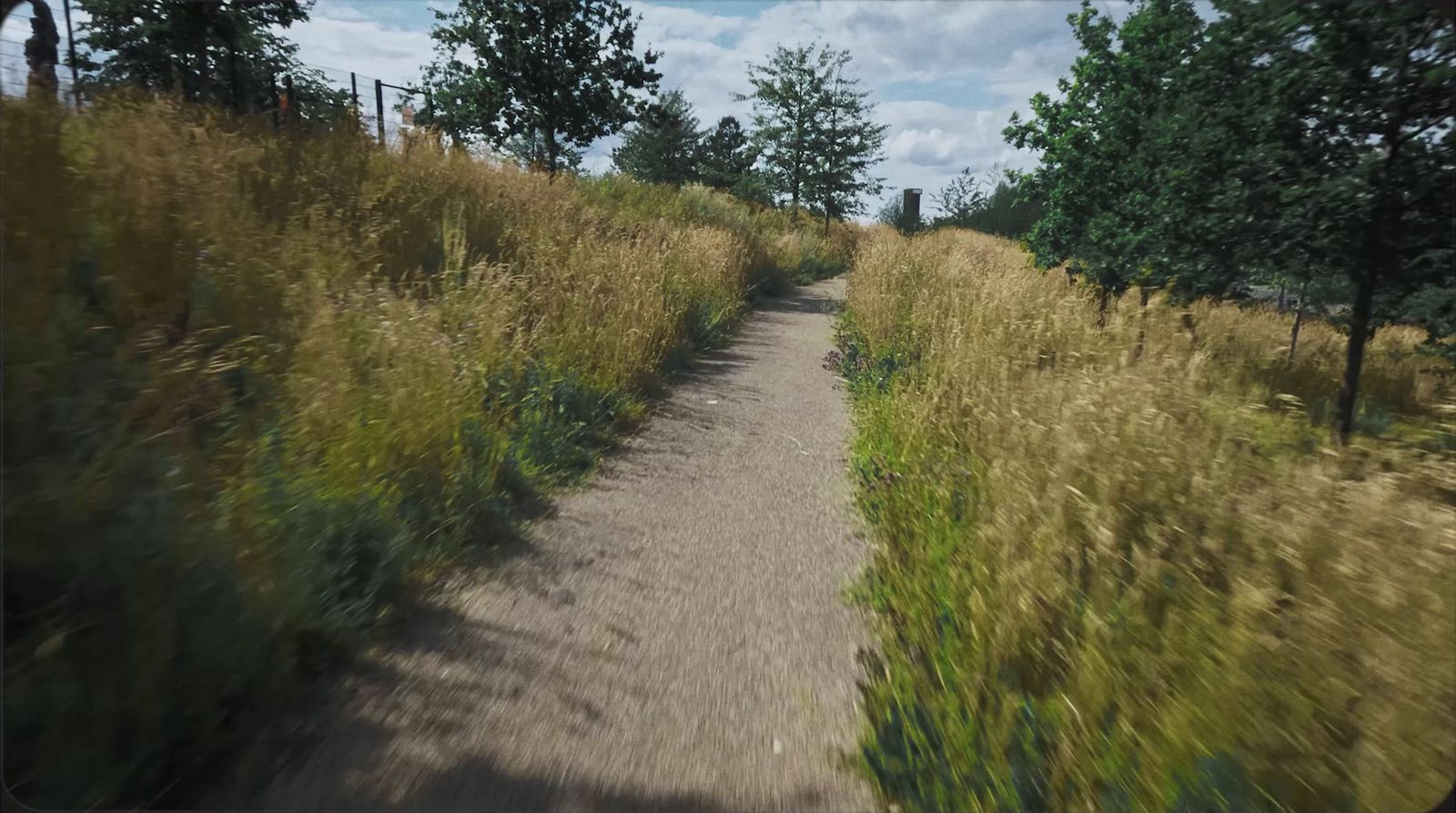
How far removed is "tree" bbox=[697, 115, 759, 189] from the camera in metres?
36.6

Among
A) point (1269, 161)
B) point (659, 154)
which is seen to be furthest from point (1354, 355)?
point (659, 154)

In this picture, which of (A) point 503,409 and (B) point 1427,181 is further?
(A) point 503,409

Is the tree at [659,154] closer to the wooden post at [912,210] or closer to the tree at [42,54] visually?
the wooden post at [912,210]

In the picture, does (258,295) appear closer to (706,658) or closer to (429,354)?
(429,354)

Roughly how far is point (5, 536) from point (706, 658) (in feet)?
7.50

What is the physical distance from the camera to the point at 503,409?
5.96m

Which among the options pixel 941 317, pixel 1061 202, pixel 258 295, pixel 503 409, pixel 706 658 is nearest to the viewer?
pixel 706 658

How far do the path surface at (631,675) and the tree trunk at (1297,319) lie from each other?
8.06 feet

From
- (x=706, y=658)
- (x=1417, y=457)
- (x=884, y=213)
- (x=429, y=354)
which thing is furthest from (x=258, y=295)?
(x=884, y=213)

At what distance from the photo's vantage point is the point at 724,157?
47125mm

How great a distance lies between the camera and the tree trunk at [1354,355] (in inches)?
140

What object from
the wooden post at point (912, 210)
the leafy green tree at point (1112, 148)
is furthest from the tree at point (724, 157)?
the leafy green tree at point (1112, 148)

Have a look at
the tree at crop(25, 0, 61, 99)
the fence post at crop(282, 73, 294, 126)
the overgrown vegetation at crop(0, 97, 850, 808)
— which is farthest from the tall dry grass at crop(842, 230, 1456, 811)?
the fence post at crop(282, 73, 294, 126)

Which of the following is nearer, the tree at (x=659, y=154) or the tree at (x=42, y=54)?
the tree at (x=42, y=54)
